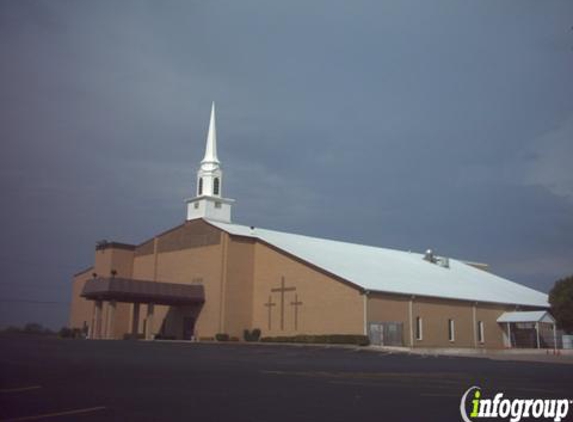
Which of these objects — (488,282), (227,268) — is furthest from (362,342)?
(488,282)

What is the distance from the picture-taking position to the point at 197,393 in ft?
38.4

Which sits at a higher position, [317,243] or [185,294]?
[317,243]

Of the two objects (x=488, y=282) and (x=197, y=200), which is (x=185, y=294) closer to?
(x=197, y=200)

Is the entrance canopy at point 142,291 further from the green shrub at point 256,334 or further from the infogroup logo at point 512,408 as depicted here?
the infogroup logo at point 512,408

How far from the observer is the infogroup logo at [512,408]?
31.6ft

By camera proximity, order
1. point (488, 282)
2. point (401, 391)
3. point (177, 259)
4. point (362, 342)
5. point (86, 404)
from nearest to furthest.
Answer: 1. point (86, 404)
2. point (401, 391)
3. point (362, 342)
4. point (177, 259)
5. point (488, 282)

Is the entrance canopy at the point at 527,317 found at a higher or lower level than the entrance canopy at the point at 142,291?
lower

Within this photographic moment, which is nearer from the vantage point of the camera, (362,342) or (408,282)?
(362,342)

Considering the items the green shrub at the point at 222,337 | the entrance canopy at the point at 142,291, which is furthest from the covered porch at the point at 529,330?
the entrance canopy at the point at 142,291

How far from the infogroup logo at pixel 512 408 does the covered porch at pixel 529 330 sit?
47820 millimetres

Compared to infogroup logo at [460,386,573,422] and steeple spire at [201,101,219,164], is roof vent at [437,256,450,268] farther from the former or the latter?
infogroup logo at [460,386,573,422]

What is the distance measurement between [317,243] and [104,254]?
20.7 m

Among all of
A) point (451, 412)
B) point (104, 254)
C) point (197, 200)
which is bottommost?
point (451, 412)

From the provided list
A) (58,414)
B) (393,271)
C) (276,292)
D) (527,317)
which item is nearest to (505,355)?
(393,271)
